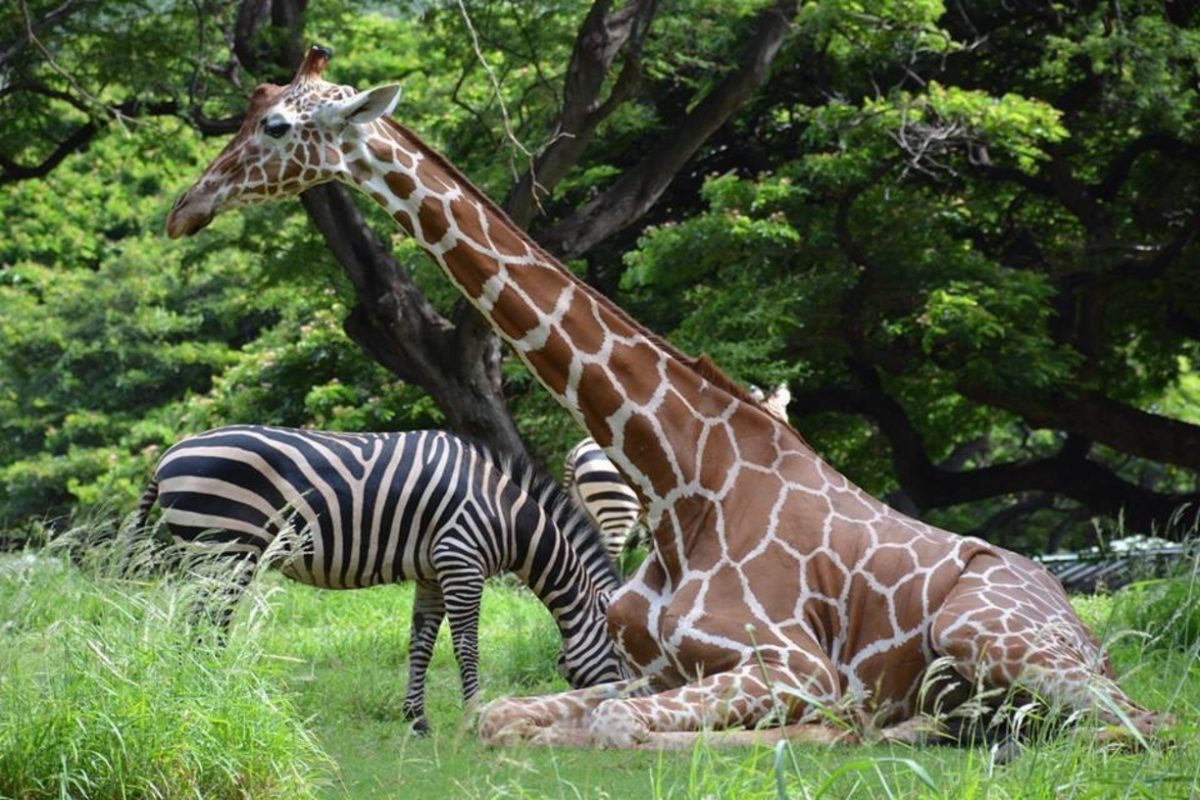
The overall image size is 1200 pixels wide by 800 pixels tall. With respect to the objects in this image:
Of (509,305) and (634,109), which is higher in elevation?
(634,109)

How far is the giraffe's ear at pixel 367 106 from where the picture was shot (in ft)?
24.0

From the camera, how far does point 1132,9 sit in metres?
17.1

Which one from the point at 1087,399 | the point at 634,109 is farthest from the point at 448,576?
the point at 1087,399

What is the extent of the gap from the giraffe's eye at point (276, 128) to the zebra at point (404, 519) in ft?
5.03

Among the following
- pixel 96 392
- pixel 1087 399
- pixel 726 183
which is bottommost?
pixel 96 392

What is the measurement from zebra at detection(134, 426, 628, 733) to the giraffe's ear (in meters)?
1.73

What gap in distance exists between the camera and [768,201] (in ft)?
53.7

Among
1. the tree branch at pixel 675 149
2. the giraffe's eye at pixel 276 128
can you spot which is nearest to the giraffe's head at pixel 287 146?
the giraffe's eye at pixel 276 128

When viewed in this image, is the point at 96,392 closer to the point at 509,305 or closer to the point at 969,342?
the point at 969,342

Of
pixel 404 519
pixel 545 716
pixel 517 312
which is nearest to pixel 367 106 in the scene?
pixel 517 312

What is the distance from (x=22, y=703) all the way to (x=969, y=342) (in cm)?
1214

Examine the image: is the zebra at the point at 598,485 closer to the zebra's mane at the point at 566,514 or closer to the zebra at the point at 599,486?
the zebra at the point at 599,486

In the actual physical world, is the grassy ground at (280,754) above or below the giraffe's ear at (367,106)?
below

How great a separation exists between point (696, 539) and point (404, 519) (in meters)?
1.85
